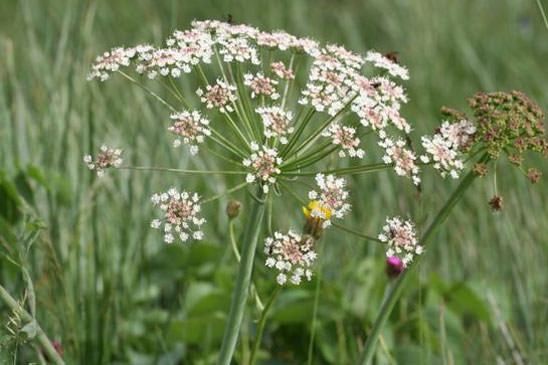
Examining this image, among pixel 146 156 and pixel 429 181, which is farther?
pixel 429 181

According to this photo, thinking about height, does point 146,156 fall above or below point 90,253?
above

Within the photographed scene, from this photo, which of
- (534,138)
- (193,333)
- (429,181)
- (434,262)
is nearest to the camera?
(534,138)

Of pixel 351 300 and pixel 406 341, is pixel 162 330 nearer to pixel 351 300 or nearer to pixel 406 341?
pixel 351 300

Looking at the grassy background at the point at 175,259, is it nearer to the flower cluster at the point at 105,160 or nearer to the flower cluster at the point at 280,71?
the flower cluster at the point at 105,160

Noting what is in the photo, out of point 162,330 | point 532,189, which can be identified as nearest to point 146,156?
point 162,330

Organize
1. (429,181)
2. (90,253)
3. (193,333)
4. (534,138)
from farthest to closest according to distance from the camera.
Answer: (429,181)
(90,253)
(193,333)
(534,138)

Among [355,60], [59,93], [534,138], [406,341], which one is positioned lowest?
[406,341]

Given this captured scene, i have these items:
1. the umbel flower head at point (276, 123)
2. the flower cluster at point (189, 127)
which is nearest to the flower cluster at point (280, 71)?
the umbel flower head at point (276, 123)

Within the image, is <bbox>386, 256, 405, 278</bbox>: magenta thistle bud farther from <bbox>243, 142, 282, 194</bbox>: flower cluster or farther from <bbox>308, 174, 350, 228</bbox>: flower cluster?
<bbox>243, 142, 282, 194</bbox>: flower cluster
